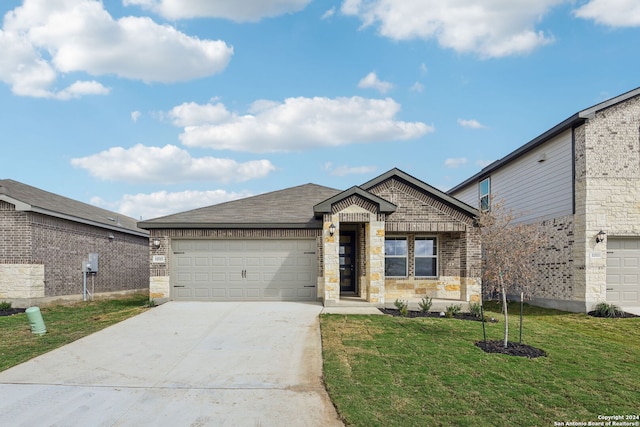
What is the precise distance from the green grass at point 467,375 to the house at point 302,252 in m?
3.61

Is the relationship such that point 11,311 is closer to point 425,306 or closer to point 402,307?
point 402,307

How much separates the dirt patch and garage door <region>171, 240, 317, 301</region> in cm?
662

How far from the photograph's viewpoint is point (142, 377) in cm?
707

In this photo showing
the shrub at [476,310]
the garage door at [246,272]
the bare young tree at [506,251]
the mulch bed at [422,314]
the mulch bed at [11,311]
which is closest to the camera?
the bare young tree at [506,251]

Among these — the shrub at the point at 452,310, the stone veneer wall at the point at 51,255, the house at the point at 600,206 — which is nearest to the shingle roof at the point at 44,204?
the stone veneer wall at the point at 51,255

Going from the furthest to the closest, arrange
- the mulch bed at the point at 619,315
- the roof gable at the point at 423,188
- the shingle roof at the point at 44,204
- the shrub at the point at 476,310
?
the shingle roof at the point at 44,204 < the roof gable at the point at 423,188 < the mulch bed at the point at 619,315 < the shrub at the point at 476,310

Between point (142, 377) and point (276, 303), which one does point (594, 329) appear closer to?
point (276, 303)

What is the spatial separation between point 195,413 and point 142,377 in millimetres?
1907

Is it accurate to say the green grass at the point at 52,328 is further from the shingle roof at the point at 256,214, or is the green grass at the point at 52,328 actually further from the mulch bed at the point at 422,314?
the mulch bed at the point at 422,314

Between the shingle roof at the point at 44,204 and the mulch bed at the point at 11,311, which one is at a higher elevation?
the shingle roof at the point at 44,204

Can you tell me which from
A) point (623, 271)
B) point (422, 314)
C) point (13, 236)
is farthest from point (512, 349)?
point (13, 236)

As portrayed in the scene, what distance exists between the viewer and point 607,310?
13.1m

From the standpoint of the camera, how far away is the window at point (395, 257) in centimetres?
1479

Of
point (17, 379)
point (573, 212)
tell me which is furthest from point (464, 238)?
point (17, 379)
